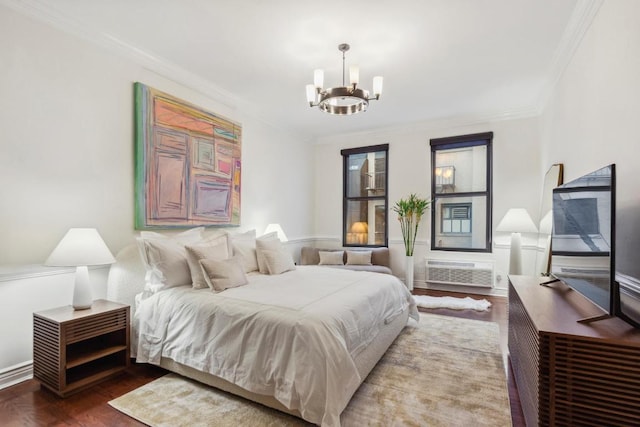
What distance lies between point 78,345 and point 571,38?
4776 millimetres

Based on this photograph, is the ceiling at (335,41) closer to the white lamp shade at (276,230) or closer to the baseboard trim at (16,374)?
the white lamp shade at (276,230)

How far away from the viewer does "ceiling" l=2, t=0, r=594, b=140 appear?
2463 millimetres

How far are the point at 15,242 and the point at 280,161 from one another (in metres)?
3.59

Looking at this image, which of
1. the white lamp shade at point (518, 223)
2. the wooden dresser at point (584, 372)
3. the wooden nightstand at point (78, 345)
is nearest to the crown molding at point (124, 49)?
the wooden nightstand at point (78, 345)

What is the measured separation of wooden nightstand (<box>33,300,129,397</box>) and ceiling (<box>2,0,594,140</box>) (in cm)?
230

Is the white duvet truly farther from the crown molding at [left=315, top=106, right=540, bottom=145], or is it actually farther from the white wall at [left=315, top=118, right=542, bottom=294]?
the crown molding at [left=315, top=106, right=540, bottom=145]

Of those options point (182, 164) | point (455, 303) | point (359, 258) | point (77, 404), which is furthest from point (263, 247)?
point (455, 303)

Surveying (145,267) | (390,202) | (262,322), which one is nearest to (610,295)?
(262,322)

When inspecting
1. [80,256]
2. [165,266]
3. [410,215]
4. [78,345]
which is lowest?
[78,345]

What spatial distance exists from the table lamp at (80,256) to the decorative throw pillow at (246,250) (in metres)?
1.23

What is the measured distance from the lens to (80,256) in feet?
7.32

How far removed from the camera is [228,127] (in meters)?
4.17

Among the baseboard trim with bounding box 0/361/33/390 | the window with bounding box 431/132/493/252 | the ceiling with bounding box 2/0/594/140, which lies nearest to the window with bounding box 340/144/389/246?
the window with bounding box 431/132/493/252

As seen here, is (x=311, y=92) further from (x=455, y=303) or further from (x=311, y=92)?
(x=455, y=303)
